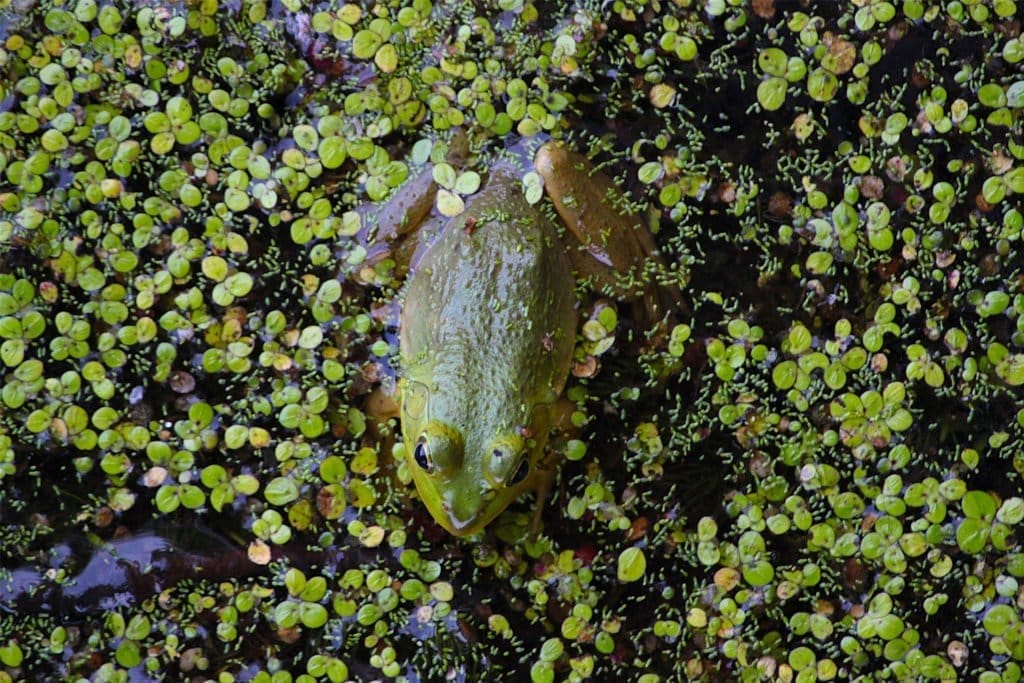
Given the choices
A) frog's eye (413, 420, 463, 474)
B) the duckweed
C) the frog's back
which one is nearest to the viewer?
frog's eye (413, 420, 463, 474)

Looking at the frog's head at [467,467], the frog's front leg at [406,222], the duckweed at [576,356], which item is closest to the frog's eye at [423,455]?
the frog's head at [467,467]

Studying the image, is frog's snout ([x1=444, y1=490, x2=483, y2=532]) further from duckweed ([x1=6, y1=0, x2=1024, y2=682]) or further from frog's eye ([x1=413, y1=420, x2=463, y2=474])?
duckweed ([x1=6, y1=0, x2=1024, y2=682])

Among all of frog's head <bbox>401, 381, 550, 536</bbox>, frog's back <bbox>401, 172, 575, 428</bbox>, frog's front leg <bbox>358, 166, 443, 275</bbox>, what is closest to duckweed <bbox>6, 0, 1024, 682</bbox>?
frog's front leg <bbox>358, 166, 443, 275</bbox>

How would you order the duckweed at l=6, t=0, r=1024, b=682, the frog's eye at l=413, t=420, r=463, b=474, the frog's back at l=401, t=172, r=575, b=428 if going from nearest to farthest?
A: the frog's eye at l=413, t=420, r=463, b=474 < the frog's back at l=401, t=172, r=575, b=428 < the duckweed at l=6, t=0, r=1024, b=682

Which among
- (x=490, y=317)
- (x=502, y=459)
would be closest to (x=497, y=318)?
Result: (x=490, y=317)

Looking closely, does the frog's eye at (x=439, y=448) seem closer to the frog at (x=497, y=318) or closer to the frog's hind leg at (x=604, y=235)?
the frog at (x=497, y=318)

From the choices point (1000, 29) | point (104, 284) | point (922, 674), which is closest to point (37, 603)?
point (104, 284)

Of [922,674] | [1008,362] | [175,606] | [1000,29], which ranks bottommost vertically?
[922,674]

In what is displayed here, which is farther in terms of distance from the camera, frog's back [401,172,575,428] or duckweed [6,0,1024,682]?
duckweed [6,0,1024,682]

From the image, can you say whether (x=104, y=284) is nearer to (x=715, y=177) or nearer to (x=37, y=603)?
(x=37, y=603)
